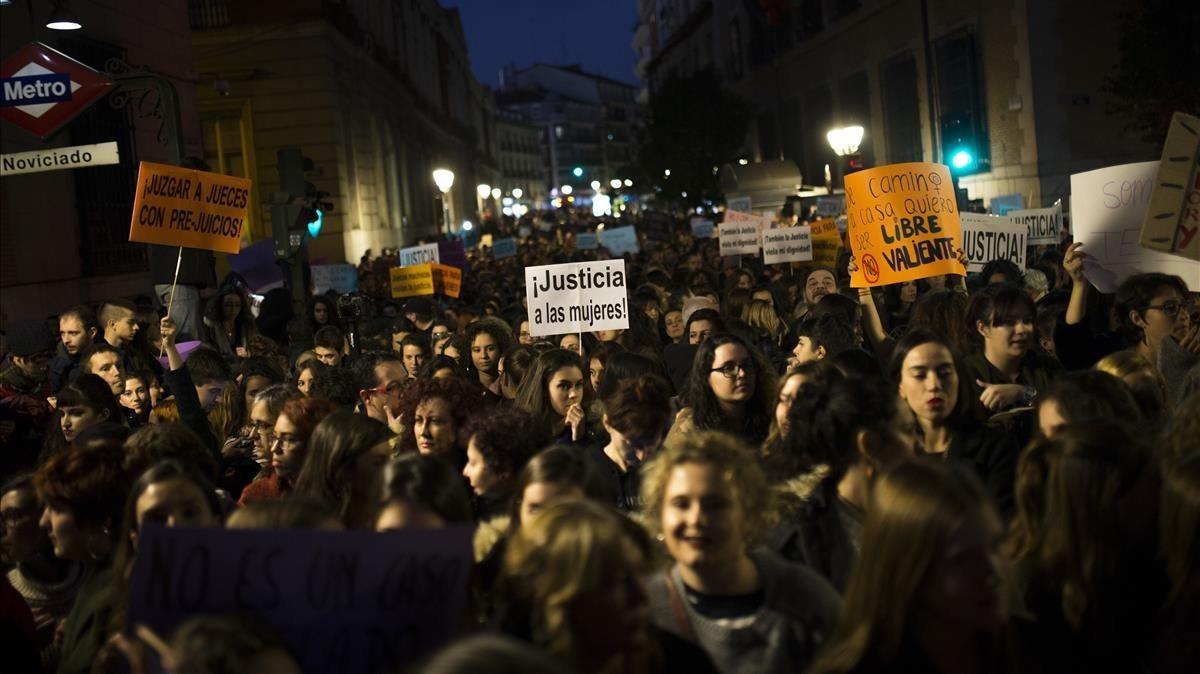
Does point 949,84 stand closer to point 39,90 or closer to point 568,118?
point 39,90

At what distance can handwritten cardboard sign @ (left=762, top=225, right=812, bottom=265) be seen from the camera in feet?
53.6

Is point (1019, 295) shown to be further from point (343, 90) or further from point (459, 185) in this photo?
point (459, 185)

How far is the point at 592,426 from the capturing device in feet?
24.1

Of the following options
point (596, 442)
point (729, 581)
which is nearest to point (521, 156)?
point (596, 442)

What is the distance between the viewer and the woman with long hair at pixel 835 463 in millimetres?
4391

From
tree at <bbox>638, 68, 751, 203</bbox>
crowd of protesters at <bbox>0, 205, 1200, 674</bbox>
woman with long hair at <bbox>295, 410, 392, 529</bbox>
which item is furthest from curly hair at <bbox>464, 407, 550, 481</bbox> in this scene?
tree at <bbox>638, 68, 751, 203</bbox>

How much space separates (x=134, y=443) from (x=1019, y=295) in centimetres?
412

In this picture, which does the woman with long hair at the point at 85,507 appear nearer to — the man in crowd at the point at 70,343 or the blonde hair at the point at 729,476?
the blonde hair at the point at 729,476

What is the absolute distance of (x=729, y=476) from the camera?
3936mm

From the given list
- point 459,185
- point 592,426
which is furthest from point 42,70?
point 459,185

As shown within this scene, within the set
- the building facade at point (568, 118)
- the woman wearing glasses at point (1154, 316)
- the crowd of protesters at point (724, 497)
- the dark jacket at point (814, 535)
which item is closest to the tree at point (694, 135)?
the crowd of protesters at point (724, 497)

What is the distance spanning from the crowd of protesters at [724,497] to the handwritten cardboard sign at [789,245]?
7.68 m

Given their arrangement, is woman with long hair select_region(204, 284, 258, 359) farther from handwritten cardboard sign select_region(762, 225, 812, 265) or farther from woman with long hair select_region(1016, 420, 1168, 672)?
woman with long hair select_region(1016, 420, 1168, 672)

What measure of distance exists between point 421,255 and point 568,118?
16973 cm
